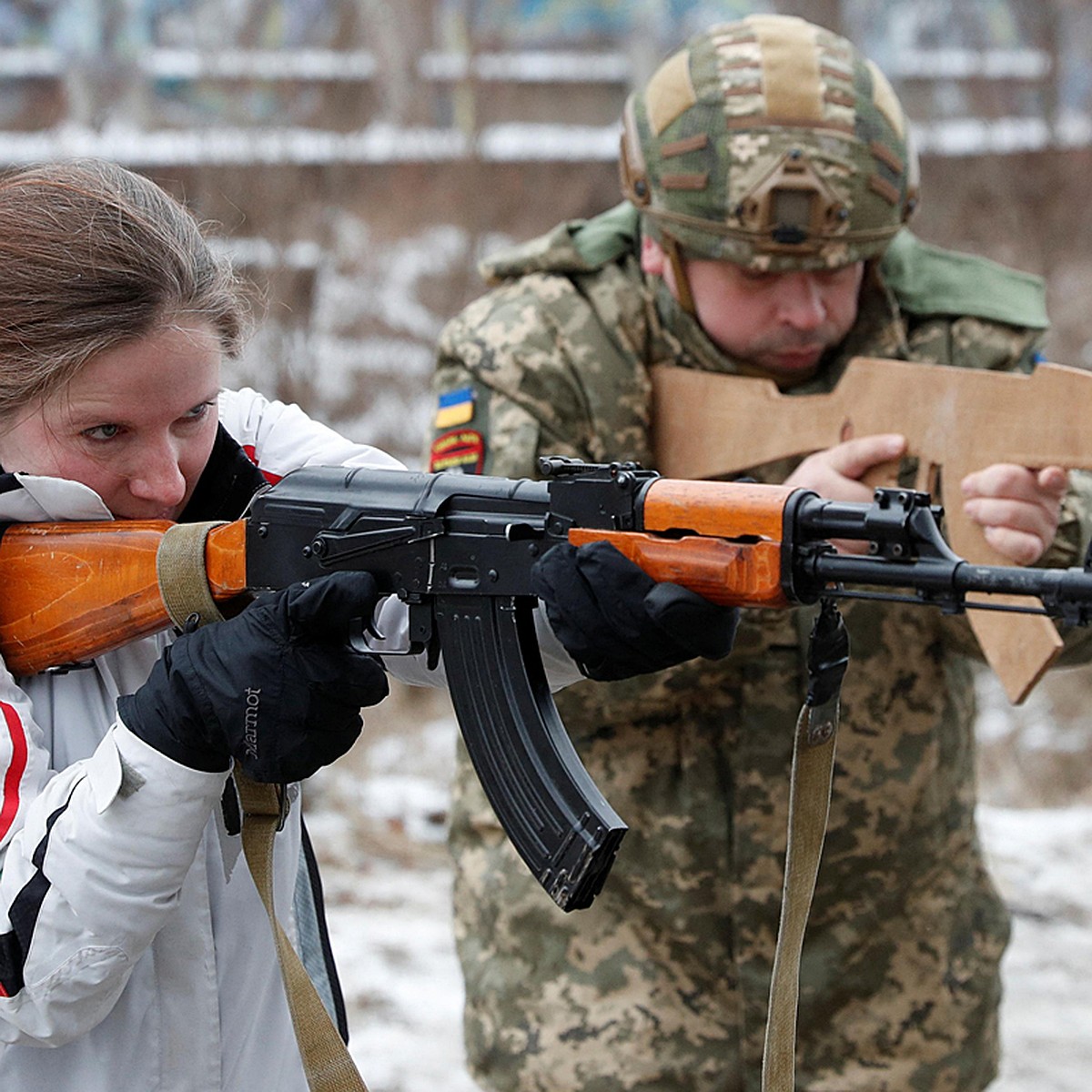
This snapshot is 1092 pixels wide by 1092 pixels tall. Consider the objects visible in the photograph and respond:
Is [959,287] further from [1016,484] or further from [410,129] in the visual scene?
[410,129]

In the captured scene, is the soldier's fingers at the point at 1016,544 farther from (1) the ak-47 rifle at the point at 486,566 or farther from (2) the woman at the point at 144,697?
(2) the woman at the point at 144,697

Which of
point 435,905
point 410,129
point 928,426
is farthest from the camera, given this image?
point 410,129

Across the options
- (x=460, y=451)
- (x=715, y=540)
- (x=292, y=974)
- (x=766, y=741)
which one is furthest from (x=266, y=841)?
(x=766, y=741)

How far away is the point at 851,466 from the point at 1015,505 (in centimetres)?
25

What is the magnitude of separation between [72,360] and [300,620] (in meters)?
0.36

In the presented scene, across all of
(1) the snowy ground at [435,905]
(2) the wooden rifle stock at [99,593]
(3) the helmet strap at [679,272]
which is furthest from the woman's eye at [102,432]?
(1) the snowy ground at [435,905]

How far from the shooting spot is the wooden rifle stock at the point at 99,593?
5.60ft

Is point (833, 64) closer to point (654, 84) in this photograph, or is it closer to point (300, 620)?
point (654, 84)

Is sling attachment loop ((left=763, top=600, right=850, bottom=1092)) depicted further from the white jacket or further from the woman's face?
the woman's face

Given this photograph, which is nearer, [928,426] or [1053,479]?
[1053,479]

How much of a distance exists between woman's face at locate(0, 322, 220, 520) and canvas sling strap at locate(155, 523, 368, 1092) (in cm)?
7

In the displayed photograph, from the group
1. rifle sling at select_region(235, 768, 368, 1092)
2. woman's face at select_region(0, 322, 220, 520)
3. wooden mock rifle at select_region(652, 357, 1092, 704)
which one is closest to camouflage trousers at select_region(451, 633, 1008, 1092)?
wooden mock rifle at select_region(652, 357, 1092, 704)

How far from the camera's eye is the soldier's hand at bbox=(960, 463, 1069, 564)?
231 cm

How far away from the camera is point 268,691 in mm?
1520
